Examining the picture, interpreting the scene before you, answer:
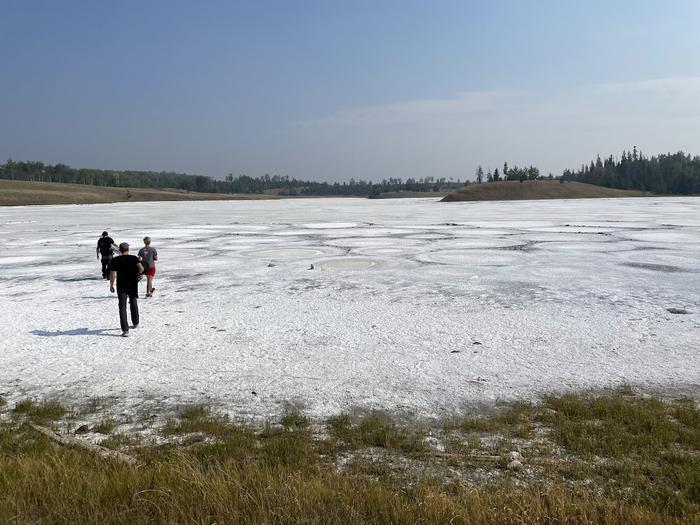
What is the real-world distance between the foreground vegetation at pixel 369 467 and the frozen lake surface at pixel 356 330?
0.69 m

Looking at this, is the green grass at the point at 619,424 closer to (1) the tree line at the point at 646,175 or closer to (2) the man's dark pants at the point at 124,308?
(2) the man's dark pants at the point at 124,308

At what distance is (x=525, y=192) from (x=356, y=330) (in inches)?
4174

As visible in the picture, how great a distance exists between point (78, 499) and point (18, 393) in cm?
397

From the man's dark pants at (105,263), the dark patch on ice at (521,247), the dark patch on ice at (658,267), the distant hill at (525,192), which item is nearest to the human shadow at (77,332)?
the man's dark pants at (105,263)

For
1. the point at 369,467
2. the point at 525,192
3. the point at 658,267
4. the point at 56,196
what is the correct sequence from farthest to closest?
1. the point at 525,192
2. the point at 56,196
3. the point at 658,267
4. the point at 369,467

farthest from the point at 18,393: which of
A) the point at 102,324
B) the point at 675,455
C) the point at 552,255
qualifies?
the point at 552,255

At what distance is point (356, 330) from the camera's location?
11000 mm

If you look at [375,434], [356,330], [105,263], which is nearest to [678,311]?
[356,330]

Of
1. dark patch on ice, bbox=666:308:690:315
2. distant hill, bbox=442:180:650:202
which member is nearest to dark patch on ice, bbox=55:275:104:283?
dark patch on ice, bbox=666:308:690:315

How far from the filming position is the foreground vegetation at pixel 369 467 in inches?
183

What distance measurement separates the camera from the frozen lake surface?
8.09m

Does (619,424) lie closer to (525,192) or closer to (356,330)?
(356,330)

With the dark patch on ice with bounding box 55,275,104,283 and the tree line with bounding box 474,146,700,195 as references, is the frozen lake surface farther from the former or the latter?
the tree line with bounding box 474,146,700,195

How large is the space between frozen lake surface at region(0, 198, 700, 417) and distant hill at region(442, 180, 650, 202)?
90177 mm
